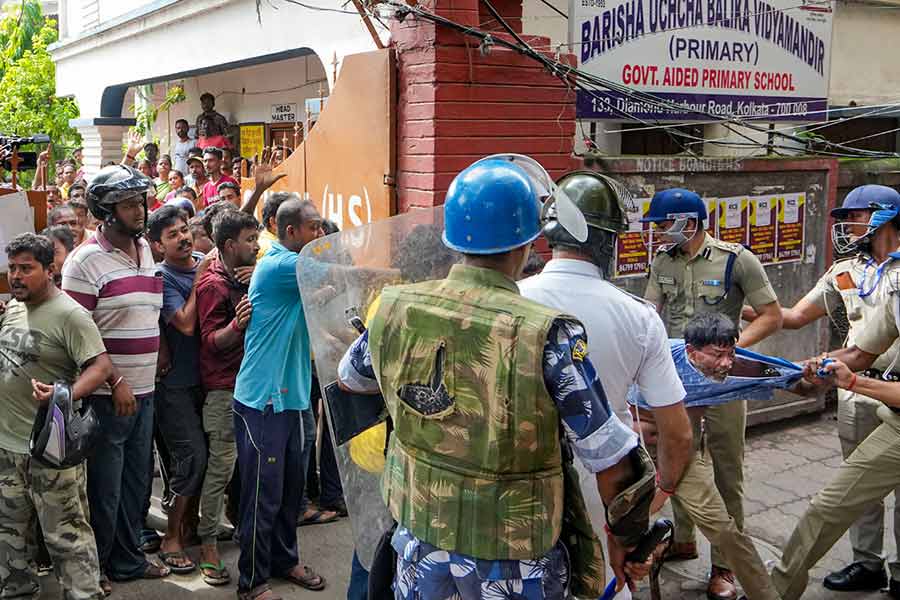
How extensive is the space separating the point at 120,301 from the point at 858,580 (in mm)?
3831

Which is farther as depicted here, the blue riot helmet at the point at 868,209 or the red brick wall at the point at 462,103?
the red brick wall at the point at 462,103

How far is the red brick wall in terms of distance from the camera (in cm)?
474

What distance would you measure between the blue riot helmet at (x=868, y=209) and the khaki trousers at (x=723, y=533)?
1.41 metres

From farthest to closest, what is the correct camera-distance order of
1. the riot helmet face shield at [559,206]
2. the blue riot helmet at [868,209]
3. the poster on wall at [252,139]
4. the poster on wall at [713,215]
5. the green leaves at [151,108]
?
the green leaves at [151,108], the poster on wall at [252,139], the poster on wall at [713,215], the blue riot helmet at [868,209], the riot helmet face shield at [559,206]

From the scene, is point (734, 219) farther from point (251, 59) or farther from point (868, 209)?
point (251, 59)

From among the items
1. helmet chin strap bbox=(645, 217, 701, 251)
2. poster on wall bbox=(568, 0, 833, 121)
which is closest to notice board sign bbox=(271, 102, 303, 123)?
poster on wall bbox=(568, 0, 833, 121)

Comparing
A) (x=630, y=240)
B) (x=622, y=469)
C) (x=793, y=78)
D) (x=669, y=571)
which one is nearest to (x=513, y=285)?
(x=622, y=469)

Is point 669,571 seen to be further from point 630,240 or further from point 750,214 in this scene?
point 750,214

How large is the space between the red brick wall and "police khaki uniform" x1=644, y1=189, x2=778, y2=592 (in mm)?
882

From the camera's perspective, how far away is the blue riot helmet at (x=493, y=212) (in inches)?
90.3

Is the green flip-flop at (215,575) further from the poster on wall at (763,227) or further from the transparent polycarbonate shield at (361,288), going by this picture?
the poster on wall at (763,227)

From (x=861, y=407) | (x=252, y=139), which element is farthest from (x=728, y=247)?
(x=252, y=139)

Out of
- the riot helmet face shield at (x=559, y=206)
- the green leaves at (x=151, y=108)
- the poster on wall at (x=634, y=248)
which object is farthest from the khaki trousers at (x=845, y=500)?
the green leaves at (x=151, y=108)

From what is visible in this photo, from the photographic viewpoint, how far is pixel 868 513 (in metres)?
4.33
